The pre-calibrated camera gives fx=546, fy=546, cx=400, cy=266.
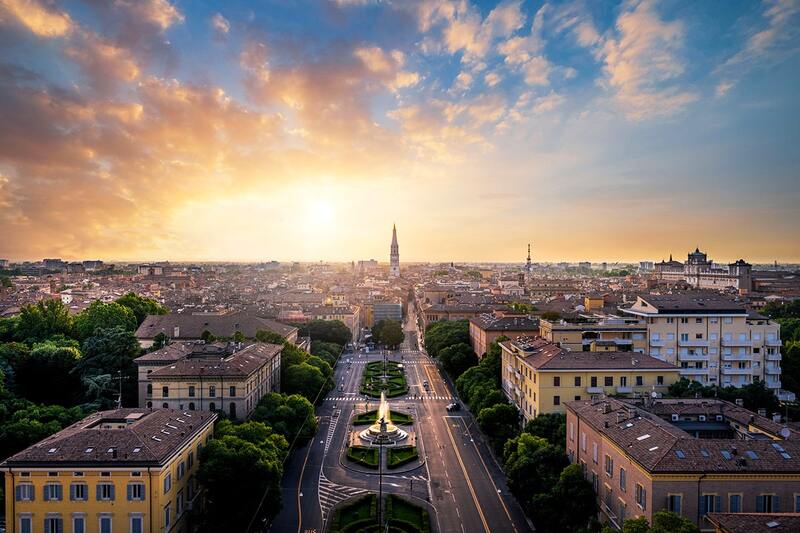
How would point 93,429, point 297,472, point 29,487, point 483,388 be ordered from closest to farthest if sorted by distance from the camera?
point 29,487 < point 93,429 < point 297,472 < point 483,388

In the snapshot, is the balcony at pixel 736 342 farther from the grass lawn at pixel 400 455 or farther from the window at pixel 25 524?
the window at pixel 25 524

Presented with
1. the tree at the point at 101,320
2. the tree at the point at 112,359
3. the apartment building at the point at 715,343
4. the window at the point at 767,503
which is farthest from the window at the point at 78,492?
the apartment building at the point at 715,343

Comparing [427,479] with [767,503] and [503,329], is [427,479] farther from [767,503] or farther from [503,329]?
[503,329]

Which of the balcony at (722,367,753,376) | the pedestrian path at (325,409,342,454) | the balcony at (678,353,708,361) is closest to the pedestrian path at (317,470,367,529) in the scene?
the pedestrian path at (325,409,342,454)

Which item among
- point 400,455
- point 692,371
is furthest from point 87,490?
point 692,371

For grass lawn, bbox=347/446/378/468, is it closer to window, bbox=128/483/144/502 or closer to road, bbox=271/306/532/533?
road, bbox=271/306/532/533

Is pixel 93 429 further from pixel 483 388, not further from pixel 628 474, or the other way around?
pixel 483 388

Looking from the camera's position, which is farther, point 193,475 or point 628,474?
point 193,475

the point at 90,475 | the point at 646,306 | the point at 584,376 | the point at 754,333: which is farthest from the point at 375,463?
the point at 754,333
